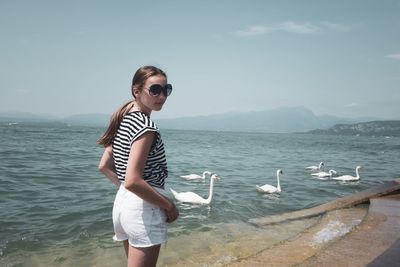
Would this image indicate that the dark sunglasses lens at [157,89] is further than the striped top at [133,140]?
Yes

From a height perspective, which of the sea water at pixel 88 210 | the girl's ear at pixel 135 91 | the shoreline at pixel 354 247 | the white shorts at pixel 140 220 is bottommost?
the sea water at pixel 88 210

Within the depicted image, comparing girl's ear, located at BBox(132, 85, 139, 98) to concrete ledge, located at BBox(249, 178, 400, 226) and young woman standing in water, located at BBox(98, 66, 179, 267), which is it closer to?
young woman standing in water, located at BBox(98, 66, 179, 267)

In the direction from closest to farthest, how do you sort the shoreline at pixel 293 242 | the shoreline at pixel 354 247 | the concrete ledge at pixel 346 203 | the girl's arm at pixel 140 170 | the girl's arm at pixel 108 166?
1. the girl's arm at pixel 140 170
2. the girl's arm at pixel 108 166
3. the shoreline at pixel 354 247
4. the shoreline at pixel 293 242
5. the concrete ledge at pixel 346 203

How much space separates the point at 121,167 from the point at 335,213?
7.00 m

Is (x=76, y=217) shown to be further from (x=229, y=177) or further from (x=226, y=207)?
(x=229, y=177)

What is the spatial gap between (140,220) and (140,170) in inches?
15.9

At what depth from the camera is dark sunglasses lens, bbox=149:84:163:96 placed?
2783mm

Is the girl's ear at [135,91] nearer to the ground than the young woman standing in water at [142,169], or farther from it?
farther from it

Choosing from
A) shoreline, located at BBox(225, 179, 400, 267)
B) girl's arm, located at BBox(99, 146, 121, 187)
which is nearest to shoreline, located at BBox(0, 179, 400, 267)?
shoreline, located at BBox(225, 179, 400, 267)

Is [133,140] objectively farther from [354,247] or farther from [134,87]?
[354,247]

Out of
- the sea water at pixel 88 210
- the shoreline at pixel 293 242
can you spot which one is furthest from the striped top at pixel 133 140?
the sea water at pixel 88 210

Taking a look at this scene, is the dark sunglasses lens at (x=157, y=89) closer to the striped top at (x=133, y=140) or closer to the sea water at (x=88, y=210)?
the striped top at (x=133, y=140)

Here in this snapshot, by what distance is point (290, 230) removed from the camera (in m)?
8.34

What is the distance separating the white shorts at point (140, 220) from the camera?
2.61 meters
